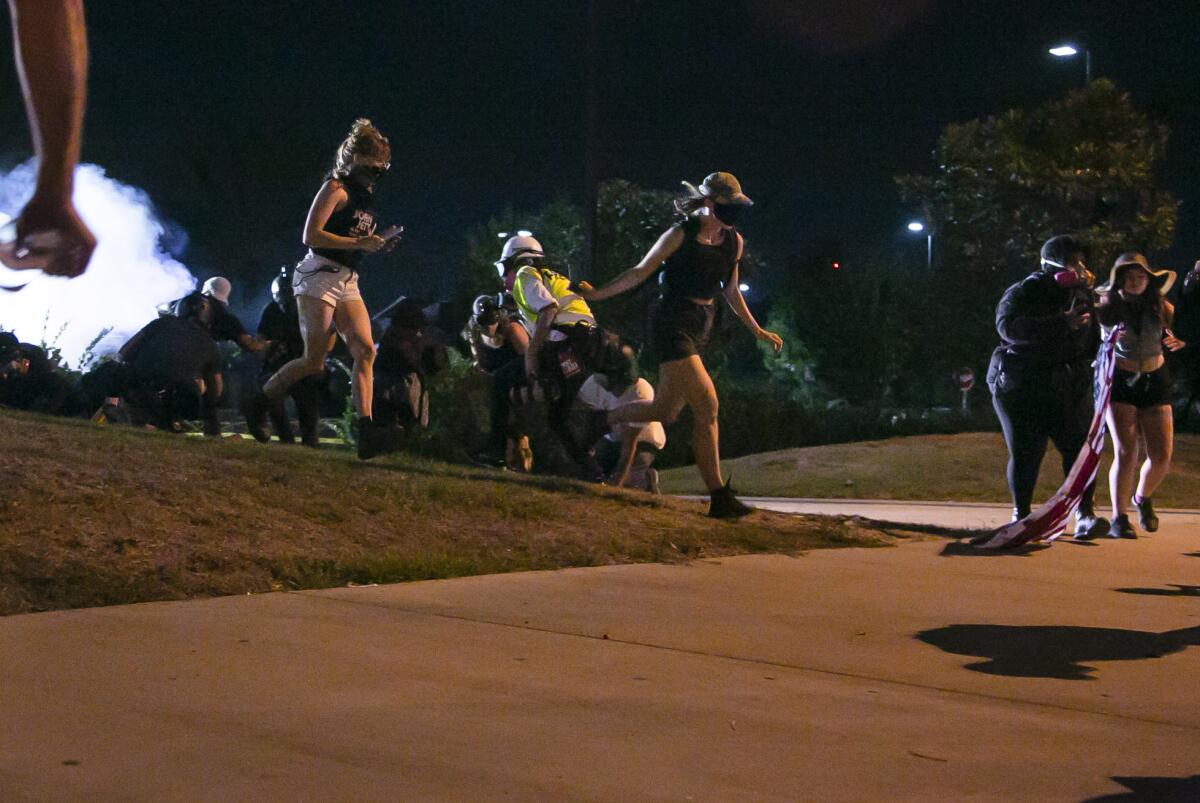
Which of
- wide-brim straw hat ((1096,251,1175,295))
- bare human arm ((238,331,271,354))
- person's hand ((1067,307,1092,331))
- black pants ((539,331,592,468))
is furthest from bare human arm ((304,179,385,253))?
wide-brim straw hat ((1096,251,1175,295))

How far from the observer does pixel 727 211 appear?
937 cm

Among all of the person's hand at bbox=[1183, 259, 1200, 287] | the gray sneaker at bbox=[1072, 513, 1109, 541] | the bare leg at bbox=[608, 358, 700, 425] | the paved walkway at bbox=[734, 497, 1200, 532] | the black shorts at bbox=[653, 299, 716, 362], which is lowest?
the paved walkway at bbox=[734, 497, 1200, 532]

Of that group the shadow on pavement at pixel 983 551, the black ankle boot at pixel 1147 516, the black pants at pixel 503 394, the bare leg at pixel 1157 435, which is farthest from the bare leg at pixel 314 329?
the black ankle boot at pixel 1147 516

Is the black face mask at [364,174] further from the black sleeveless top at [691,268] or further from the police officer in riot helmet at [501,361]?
the police officer in riot helmet at [501,361]

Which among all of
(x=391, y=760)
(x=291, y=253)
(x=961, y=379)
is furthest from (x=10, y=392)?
(x=291, y=253)

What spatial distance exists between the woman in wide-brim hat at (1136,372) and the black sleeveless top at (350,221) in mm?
4857

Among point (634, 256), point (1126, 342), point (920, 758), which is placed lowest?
point (920, 758)

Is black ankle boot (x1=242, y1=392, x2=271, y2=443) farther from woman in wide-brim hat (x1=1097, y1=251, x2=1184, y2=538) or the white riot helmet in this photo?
woman in wide-brim hat (x1=1097, y1=251, x2=1184, y2=538)

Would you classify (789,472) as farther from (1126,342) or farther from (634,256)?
(634,256)

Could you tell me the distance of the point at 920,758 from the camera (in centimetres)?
440

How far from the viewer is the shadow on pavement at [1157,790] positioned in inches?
160

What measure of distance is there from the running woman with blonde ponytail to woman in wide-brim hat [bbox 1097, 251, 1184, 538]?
4.78 m

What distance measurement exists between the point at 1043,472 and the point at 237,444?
1031cm

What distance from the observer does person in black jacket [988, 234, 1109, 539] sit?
983 cm
